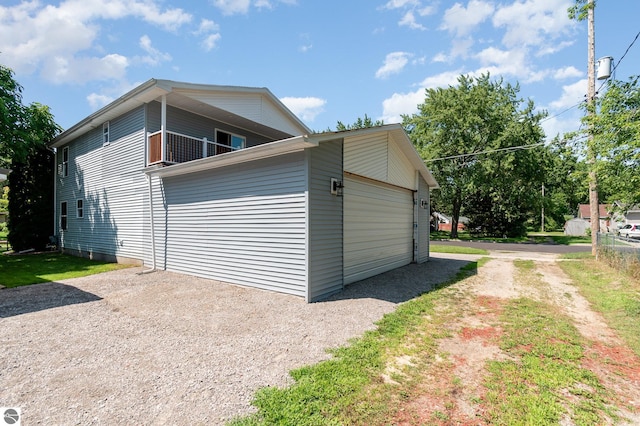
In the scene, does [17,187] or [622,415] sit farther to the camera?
[17,187]

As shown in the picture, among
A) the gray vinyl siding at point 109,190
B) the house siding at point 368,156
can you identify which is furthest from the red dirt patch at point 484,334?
the gray vinyl siding at point 109,190

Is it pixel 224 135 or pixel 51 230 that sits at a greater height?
pixel 224 135

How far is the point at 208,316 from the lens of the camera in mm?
5227

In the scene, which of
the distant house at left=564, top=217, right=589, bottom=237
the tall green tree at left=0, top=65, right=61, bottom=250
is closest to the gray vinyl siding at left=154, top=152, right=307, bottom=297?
the tall green tree at left=0, top=65, right=61, bottom=250

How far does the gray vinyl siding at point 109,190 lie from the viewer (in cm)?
1040

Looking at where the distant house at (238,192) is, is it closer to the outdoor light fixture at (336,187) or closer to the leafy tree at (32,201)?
the outdoor light fixture at (336,187)

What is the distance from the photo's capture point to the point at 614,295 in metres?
6.70

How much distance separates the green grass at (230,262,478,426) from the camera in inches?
100

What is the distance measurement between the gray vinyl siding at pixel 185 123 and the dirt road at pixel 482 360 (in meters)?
10.5

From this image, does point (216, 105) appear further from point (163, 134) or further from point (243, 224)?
point (243, 224)

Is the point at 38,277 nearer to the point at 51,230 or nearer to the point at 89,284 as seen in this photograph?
the point at 89,284

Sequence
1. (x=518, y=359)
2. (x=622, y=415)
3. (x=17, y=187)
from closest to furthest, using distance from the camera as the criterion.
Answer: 1. (x=622, y=415)
2. (x=518, y=359)
3. (x=17, y=187)

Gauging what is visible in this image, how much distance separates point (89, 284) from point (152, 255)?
2.18m

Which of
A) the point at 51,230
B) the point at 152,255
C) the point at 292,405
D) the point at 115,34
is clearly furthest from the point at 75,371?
the point at 51,230
